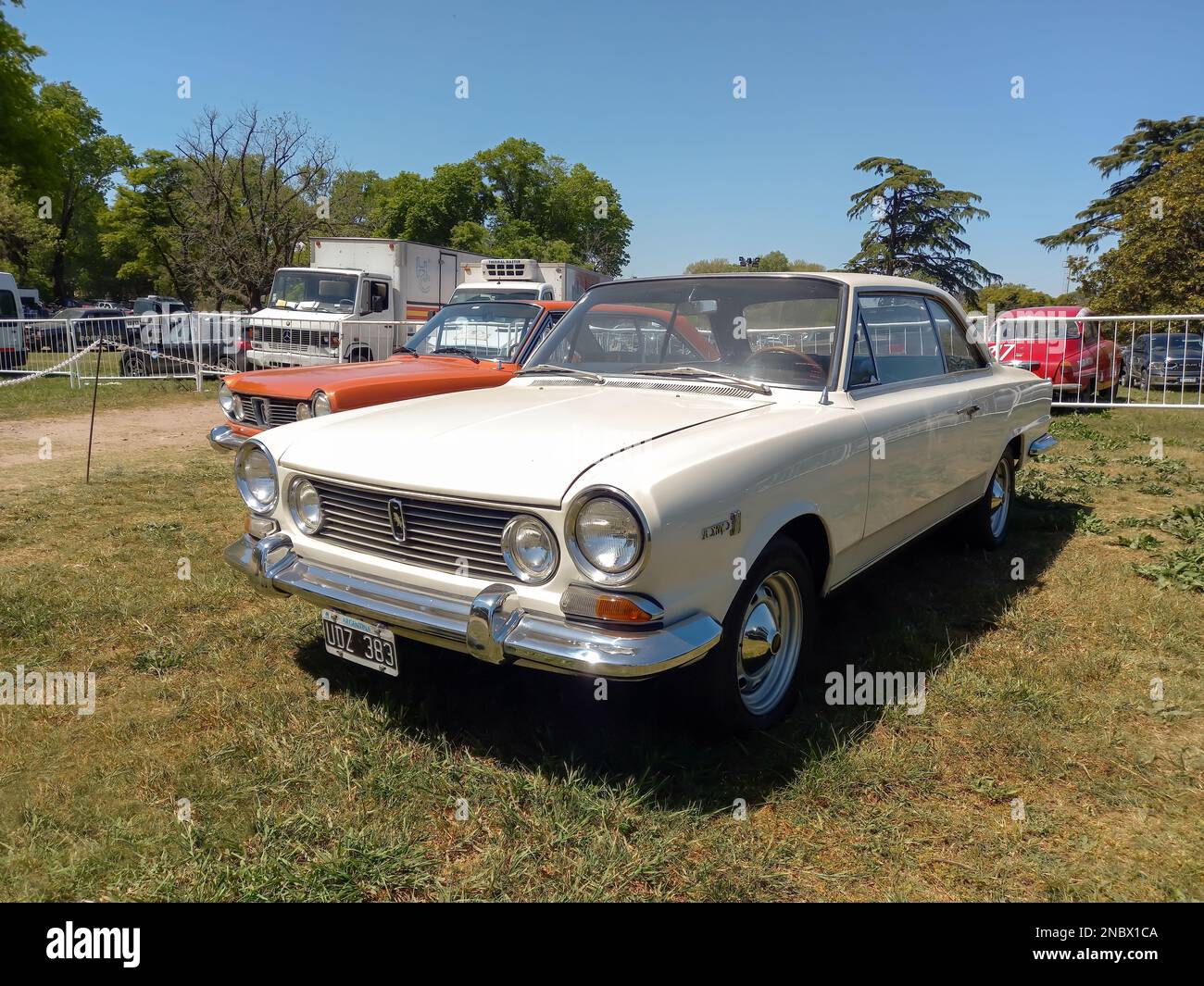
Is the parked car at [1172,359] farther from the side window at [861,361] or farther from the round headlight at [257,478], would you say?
the round headlight at [257,478]

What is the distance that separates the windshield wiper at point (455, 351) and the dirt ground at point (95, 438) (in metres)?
3.77

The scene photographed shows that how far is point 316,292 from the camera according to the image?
13969 millimetres

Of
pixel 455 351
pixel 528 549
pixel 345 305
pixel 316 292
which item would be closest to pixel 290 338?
pixel 345 305

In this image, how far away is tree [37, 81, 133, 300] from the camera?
42.0 metres

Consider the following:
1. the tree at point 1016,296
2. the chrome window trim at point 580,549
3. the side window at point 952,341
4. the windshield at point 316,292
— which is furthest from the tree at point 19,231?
the tree at point 1016,296

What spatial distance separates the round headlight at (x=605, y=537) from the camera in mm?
2500

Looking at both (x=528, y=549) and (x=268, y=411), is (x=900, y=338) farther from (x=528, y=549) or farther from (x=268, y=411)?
(x=268, y=411)

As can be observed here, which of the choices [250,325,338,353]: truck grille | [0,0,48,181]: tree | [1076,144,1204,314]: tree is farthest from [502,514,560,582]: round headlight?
[0,0,48,181]: tree

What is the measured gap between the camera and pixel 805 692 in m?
3.52

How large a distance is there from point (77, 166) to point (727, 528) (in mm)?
60234

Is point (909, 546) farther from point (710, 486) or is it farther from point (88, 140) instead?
point (88, 140)

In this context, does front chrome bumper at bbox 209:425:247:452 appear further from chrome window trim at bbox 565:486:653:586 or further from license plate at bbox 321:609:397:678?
chrome window trim at bbox 565:486:653:586
